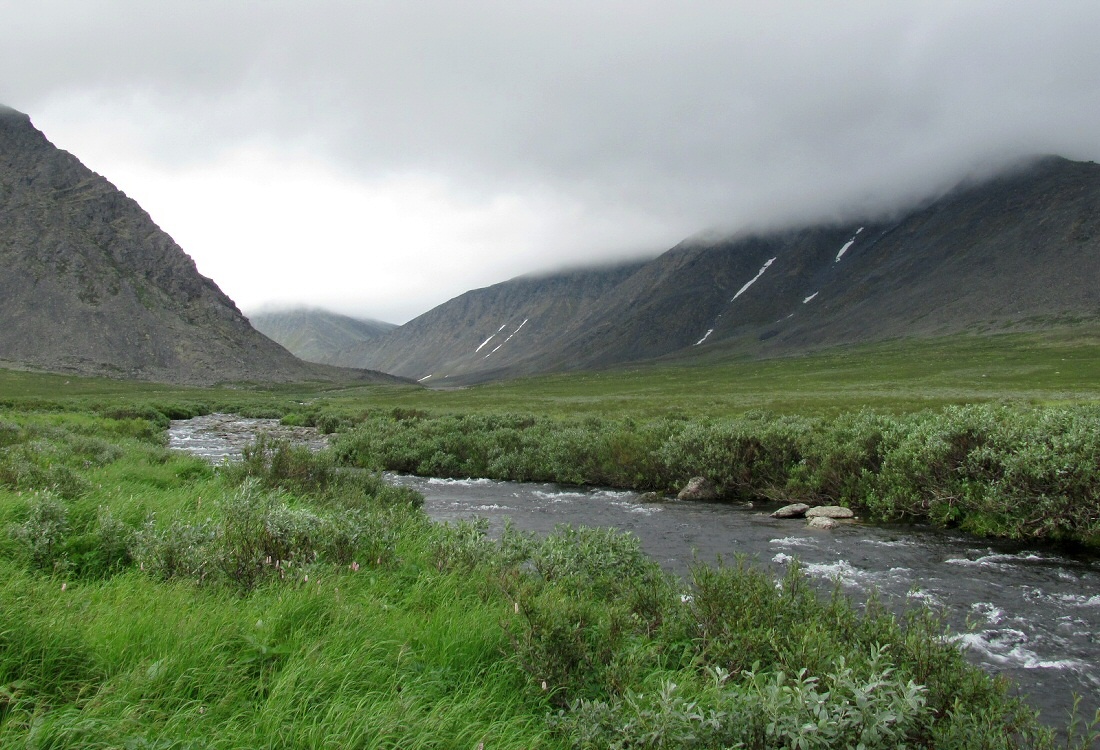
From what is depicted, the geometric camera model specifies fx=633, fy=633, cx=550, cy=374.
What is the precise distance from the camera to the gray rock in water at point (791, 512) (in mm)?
19969

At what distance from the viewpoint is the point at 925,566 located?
14258 mm

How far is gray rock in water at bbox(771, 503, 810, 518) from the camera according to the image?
65.5ft

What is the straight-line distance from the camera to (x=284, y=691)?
14.4 ft

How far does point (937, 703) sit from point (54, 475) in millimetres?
13188

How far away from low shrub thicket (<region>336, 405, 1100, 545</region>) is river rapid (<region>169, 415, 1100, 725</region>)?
1.08 m

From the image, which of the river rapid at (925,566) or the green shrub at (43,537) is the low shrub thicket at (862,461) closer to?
the river rapid at (925,566)

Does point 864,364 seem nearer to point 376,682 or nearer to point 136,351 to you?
point 376,682

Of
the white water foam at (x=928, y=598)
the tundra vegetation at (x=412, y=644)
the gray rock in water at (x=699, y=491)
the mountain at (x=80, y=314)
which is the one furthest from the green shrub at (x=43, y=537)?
the mountain at (x=80, y=314)

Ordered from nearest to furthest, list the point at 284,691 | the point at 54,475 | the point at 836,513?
the point at 284,691 < the point at 54,475 < the point at 836,513

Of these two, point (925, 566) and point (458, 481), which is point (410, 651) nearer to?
point (925, 566)

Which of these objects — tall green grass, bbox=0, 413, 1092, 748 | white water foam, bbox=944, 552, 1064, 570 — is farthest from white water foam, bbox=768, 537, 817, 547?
tall green grass, bbox=0, 413, 1092, 748

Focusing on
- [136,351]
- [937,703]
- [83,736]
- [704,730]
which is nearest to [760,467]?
[937,703]

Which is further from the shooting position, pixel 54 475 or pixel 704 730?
pixel 54 475

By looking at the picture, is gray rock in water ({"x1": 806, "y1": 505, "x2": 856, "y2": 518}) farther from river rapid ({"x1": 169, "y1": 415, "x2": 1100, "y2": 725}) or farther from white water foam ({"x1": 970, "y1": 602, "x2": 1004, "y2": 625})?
white water foam ({"x1": 970, "y1": 602, "x2": 1004, "y2": 625})
